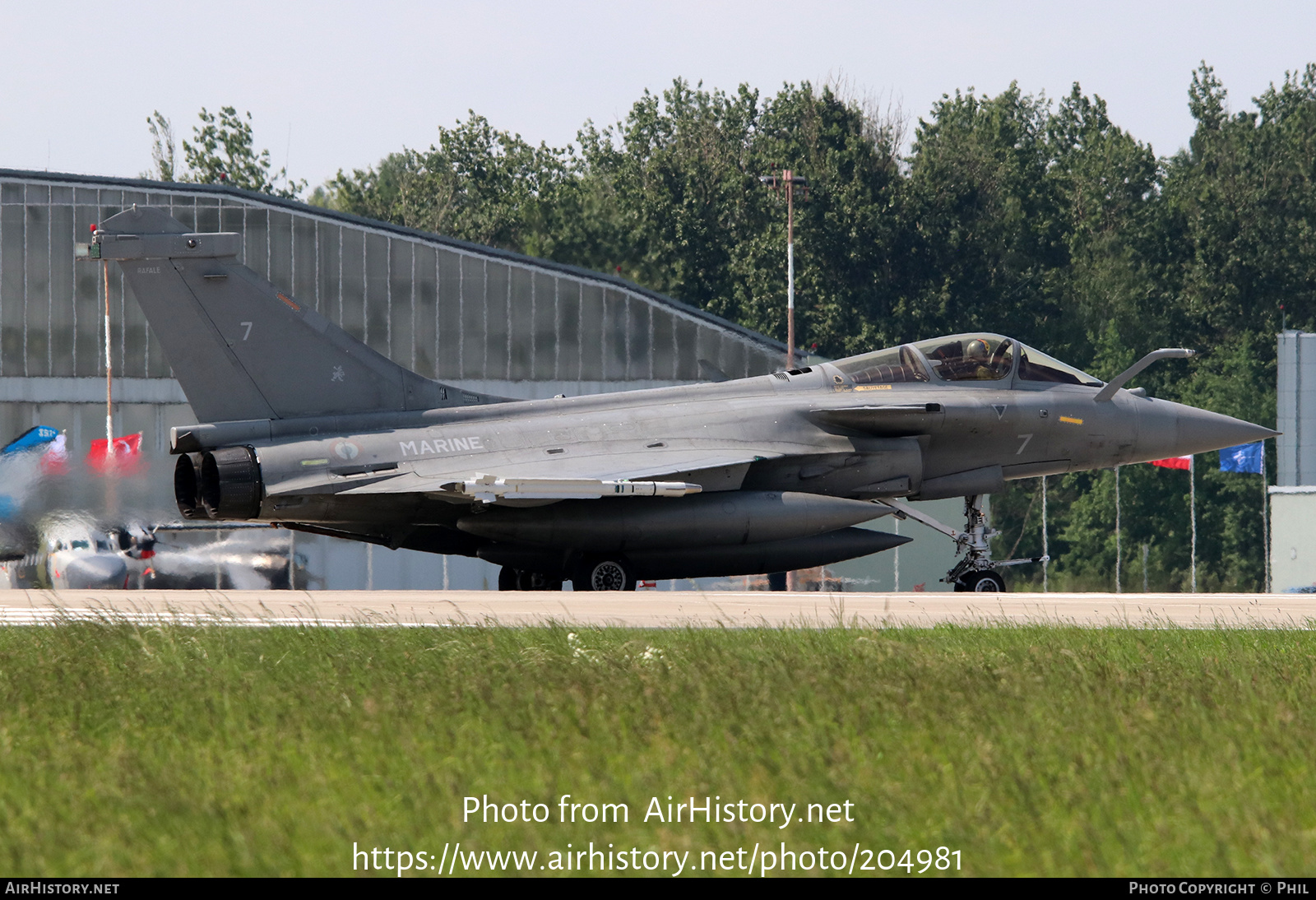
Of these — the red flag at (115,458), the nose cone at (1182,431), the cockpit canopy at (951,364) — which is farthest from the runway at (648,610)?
the cockpit canopy at (951,364)

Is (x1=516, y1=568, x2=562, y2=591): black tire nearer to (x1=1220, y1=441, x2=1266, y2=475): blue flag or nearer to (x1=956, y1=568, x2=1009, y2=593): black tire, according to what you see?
(x1=956, y1=568, x2=1009, y2=593): black tire

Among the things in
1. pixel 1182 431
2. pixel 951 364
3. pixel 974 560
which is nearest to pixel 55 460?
pixel 951 364

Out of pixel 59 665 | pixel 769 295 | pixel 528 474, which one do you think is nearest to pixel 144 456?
pixel 528 474

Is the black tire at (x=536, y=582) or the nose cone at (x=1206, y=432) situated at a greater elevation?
the nose cone at (x=1206, y=432)

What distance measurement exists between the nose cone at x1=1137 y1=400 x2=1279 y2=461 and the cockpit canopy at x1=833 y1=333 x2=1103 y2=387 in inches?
48.8

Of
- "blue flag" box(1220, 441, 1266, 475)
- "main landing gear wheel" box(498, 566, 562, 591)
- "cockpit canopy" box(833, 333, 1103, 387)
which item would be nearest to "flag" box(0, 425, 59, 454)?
"main landing gear wheel" box(498, 566, 562, 591)

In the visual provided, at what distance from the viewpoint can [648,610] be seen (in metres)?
15.4

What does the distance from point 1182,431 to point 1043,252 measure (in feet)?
163

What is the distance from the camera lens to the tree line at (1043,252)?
62.3 meters

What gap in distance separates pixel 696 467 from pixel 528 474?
6.62 feet

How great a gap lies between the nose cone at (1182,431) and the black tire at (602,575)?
734cm

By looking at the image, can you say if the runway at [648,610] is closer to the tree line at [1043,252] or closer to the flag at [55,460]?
the flag at [55,460]

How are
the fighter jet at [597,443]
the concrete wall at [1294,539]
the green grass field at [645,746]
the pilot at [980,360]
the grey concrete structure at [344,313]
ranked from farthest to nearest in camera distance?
the concrete wall at [1294,539]
the grey concrete structure at [344,313]
the pilot at [980,360]
the fighter jet at [597,443]
the green grass field at [645,746]

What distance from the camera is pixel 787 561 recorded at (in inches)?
744
